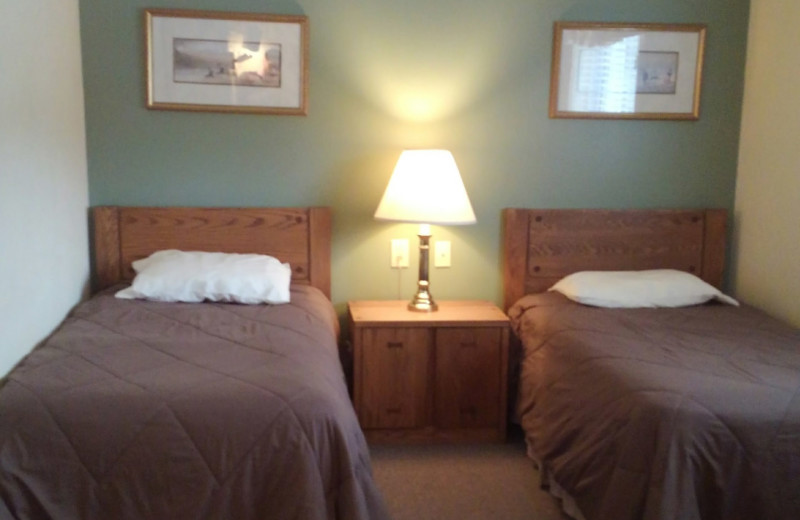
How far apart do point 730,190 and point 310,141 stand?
1.98m

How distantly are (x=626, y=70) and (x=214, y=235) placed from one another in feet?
6.50

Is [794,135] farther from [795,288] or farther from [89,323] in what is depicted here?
[89,323]

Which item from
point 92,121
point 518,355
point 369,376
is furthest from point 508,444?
point 92,121

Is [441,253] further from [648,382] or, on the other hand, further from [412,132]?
[648,382]

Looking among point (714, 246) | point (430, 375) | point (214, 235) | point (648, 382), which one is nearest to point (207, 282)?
point (214, 235)

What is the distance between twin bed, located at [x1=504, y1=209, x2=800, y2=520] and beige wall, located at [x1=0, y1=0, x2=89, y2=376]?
1.75m

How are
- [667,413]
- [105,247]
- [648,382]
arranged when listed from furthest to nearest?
[105,247] < [648,382] < [667,413]

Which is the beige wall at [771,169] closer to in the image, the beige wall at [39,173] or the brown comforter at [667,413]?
the brown comforter at [667,413]

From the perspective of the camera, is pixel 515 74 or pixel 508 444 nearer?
pixel 508 444

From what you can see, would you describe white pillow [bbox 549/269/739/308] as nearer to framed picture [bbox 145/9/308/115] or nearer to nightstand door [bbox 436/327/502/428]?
nightstand door [bbox 436/327/502/428]

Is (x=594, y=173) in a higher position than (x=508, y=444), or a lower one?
higher

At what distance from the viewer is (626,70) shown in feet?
10.4

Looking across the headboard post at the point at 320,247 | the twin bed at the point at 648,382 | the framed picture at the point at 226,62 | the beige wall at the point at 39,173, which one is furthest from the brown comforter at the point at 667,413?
the beige wall at the point at 39,173

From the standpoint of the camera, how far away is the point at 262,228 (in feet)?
10.0
